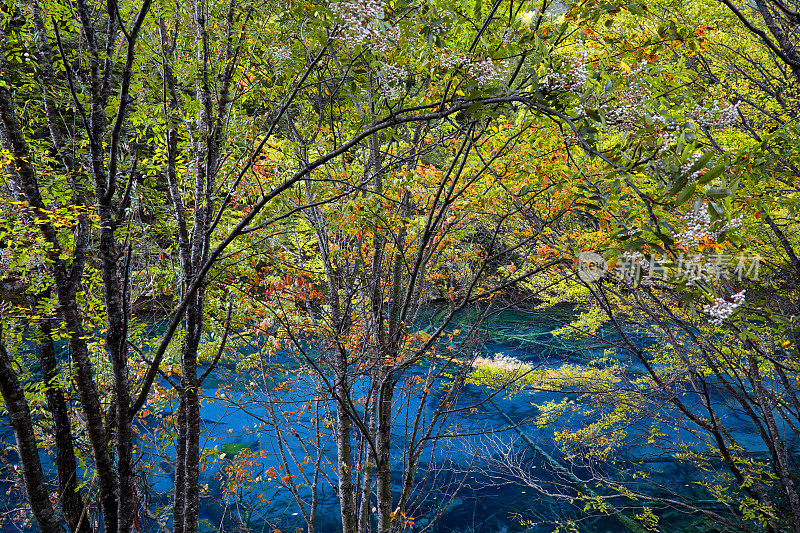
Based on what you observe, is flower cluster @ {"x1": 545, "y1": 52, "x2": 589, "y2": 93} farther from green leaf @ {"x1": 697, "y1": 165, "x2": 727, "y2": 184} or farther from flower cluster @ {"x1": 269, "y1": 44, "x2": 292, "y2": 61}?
flower cluster @ {"x1": 269, "y1": 44, "x2": 292, "y2": 61}

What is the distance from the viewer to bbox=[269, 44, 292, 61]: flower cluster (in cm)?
292

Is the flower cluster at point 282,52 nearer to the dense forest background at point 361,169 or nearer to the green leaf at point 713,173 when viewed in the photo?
the dense forest background at point 361,169

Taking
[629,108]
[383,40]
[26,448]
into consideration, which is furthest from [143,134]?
→ [629,108]

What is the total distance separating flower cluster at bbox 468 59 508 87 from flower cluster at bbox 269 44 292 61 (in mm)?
1552

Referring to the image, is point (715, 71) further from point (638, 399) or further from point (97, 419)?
point (97, 419)

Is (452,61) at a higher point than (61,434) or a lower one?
higher

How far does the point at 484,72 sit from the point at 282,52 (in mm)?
1675

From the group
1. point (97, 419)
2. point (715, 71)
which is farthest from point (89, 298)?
point (715, 71)

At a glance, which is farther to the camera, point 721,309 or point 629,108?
point 629,108

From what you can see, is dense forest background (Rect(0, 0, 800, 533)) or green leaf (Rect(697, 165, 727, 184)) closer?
green leaf (Rect(697, 165, 727, 184))

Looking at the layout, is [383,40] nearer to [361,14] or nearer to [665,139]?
[361,14]

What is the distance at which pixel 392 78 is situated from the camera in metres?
2.68

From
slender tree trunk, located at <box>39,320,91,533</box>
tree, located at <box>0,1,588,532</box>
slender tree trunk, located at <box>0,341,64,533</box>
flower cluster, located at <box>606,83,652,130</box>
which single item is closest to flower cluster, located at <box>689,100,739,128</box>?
flower cluster, located at <box>606,83,652,130</box>

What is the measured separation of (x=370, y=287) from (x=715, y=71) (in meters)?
5.23
